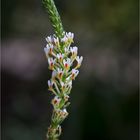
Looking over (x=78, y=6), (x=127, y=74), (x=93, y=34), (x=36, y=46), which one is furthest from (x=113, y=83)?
(x=36, y=46)

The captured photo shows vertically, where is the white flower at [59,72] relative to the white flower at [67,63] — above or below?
below

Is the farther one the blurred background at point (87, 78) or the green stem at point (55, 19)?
the blurred background at point (87, 78)

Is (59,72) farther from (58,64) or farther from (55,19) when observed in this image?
(55,19)

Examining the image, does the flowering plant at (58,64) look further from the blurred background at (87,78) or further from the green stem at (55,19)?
the blurred background at (87,78)

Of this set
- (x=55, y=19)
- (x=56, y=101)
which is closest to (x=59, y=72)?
(x=56, y=101)

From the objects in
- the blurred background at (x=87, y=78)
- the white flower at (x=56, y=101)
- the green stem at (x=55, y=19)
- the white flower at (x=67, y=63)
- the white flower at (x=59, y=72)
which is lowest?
the white flower at (x=56, y=101)

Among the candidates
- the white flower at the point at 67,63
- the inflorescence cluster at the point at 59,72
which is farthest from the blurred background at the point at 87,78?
the white flower at the point at 67,63

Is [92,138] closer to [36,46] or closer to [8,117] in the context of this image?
[8,117]
